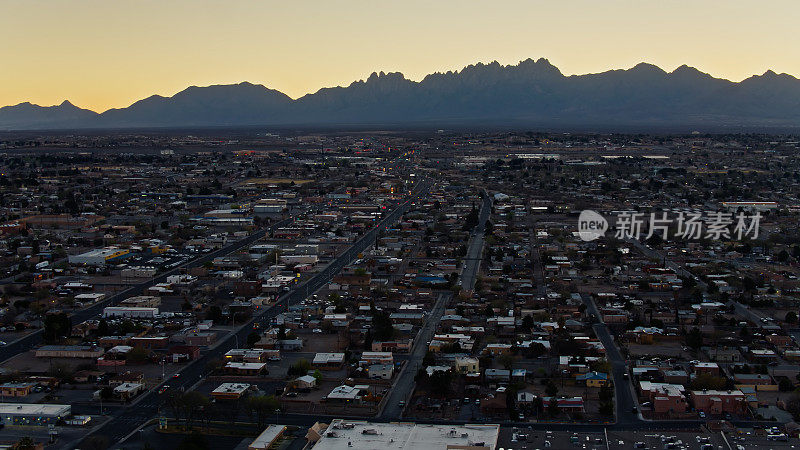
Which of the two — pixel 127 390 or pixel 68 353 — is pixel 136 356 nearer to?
pixel 68 353

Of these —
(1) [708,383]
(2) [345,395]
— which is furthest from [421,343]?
(1) [708,383]

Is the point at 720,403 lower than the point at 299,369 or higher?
higher

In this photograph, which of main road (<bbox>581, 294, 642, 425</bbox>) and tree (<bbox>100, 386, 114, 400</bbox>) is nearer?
main road (<bbox>581, 294, 642, 425</bbox>)

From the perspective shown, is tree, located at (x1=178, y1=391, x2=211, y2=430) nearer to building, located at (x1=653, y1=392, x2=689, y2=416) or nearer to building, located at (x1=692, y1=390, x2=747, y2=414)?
building, located at (x1=653, y1=392, x2=689, y2=416)

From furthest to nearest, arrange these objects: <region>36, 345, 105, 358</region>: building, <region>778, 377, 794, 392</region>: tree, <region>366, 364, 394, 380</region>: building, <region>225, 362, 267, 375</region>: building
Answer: <region>36, 345, 105, 358</region>: building
<region>225, 362, 267, 375</region>: building
<region>366, 364, 394, 380</region>: building
<region>778, 377, 794, 392</region>: tree

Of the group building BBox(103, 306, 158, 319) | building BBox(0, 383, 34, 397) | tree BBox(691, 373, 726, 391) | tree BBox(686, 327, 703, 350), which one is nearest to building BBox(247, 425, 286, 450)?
building BBox(0, 383, 34, 397)

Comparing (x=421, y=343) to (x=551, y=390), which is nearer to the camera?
(x=551, y=390)
